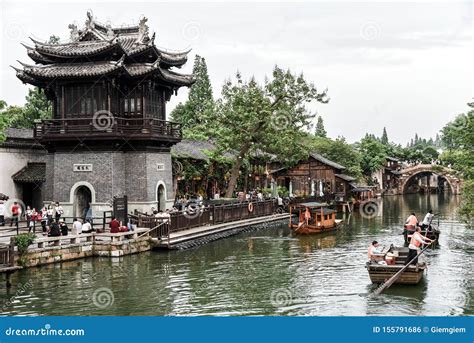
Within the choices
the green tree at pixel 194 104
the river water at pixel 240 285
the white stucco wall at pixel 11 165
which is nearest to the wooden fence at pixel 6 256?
the river water at pixel 240 285

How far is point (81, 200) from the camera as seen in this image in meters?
32.2

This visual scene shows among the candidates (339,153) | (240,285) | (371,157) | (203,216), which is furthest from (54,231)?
(371,157)

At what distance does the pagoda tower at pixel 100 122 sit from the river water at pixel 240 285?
6.13 meters

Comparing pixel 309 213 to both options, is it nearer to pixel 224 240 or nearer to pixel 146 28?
pixel 224 240

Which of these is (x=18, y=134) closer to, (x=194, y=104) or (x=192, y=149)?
(x=192, y=149)

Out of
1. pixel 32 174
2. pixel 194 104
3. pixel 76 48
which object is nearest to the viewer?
pixel 76 48

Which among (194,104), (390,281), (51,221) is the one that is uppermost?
(194,104)

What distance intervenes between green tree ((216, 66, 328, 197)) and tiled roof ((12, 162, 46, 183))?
12572 mm

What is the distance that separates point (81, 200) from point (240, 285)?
588 inches

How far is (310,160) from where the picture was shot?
5469cm

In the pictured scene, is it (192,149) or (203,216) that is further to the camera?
(192,149)

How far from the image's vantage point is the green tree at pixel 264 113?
1592 inches

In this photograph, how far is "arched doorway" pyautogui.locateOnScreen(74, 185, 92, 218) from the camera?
31764mm

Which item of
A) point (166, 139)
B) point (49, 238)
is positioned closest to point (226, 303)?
point (49, 238)
